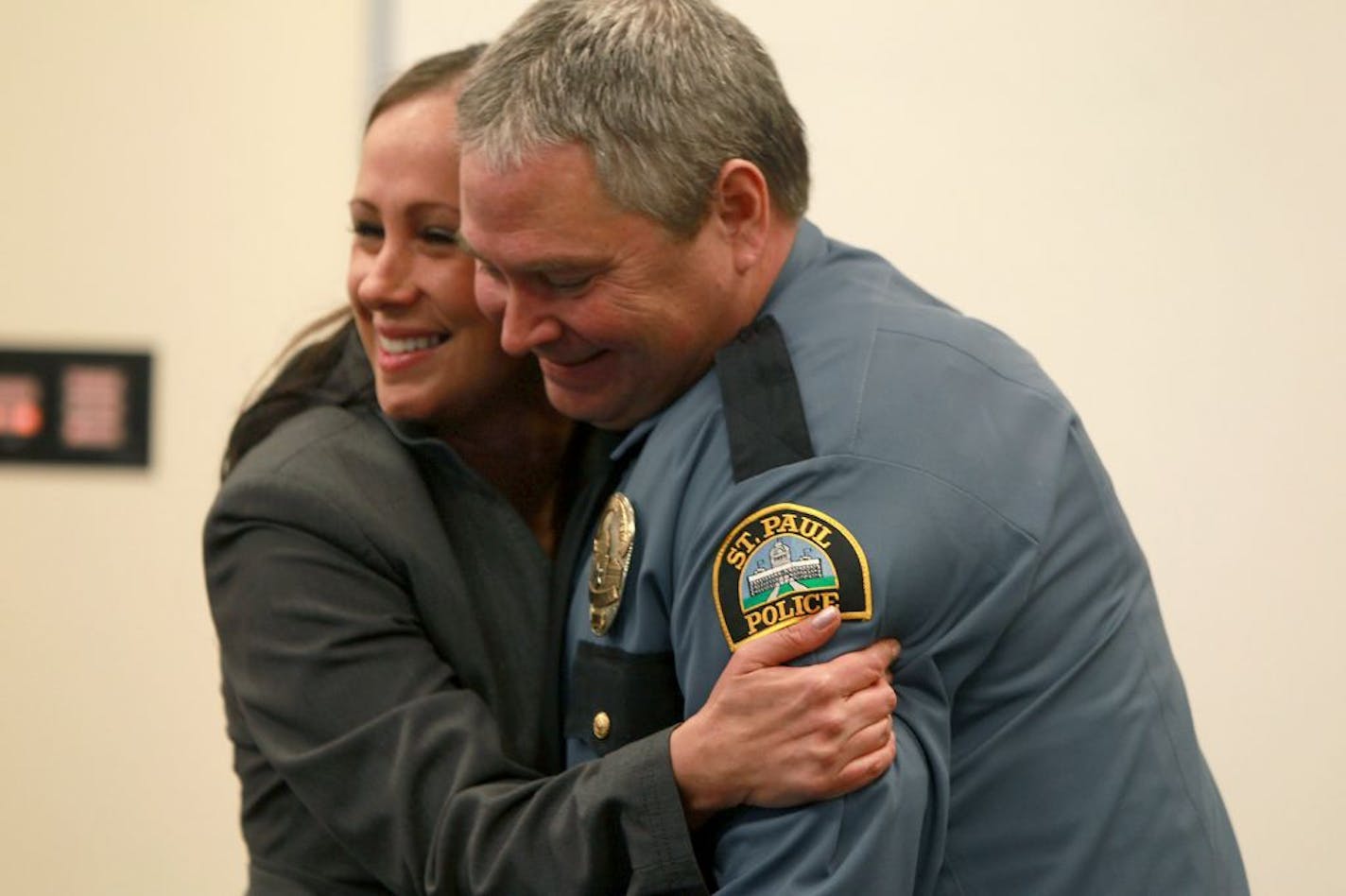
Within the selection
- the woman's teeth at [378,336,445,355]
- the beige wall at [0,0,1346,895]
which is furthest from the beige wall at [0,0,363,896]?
the woman's teeth at [378,336,445,355]

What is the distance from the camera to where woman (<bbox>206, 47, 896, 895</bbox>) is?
118 centimetres

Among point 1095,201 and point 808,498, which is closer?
point 808,498

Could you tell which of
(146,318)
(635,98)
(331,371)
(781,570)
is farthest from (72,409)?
(781,570)

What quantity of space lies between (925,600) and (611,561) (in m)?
0.28

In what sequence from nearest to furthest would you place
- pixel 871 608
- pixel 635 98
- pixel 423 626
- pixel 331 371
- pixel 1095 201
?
pixel 871 608 → pixel 635 98 → pixel 423 626 → pixel 331 371 → pixel 1095 201

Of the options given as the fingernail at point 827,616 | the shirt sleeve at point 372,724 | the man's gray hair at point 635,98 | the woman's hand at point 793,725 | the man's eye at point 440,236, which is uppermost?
the man's gray hair at point 635,98

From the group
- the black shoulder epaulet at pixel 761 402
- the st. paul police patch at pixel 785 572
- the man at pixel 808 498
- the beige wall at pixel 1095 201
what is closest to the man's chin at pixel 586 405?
the man at pixel 808 498

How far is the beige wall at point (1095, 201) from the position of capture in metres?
2.19

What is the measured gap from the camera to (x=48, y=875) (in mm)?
2400

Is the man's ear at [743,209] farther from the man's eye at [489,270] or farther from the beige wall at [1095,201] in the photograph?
the beige wall at [1095,201]

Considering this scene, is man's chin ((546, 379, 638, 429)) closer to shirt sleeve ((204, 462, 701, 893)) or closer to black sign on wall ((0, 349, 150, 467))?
shirt sleeve ((204, 462, 701, 893))

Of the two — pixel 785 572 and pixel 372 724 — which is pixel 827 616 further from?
pixel 372 724

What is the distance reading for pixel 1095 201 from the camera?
2.20 m

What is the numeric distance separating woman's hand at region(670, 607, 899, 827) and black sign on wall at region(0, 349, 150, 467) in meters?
1.45
